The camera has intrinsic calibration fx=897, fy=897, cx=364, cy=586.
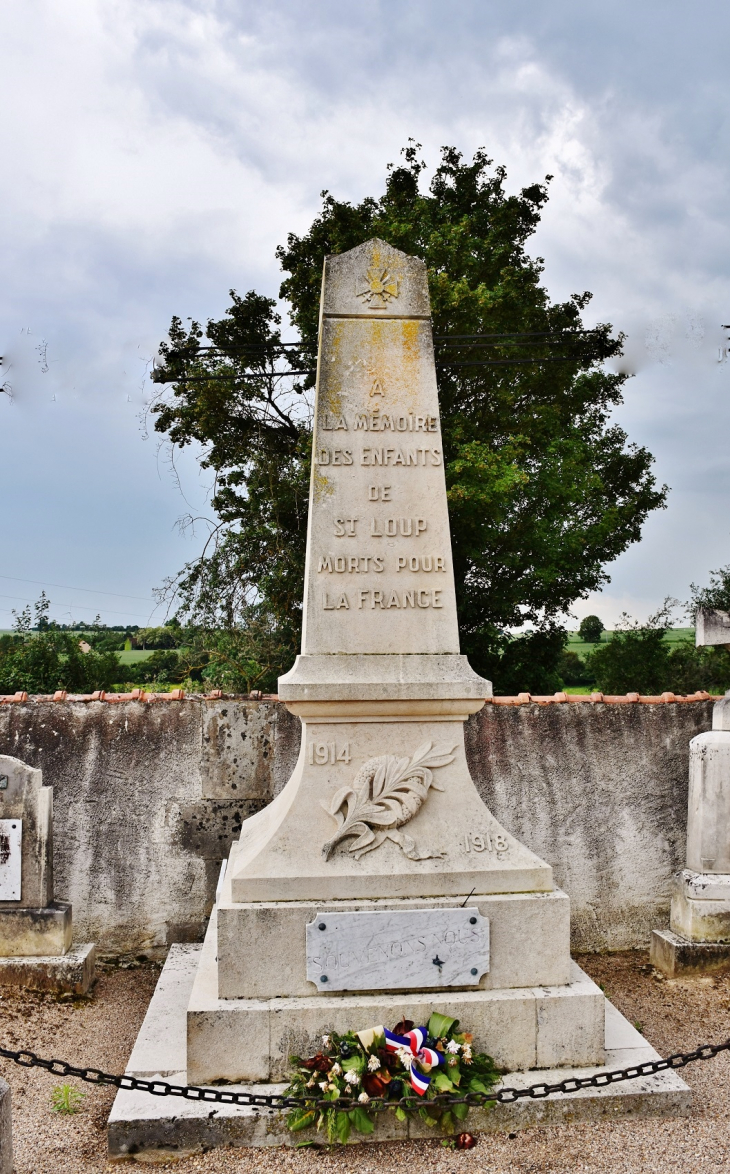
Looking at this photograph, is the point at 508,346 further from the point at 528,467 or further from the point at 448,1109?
the point at 448,1109

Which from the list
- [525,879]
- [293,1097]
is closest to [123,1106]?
[293,1097]

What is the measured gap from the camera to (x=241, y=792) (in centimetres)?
587

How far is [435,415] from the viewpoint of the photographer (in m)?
4.33

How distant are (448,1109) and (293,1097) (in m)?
0.61

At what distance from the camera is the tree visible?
11.7m

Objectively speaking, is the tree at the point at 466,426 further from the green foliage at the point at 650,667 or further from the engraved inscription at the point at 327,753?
the engraved inscription at the point at 327,753

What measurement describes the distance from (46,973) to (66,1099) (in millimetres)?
1292

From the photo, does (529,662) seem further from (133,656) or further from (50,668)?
(133,656)

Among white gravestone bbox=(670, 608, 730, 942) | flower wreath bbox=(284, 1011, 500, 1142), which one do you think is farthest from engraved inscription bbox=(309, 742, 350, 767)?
white gravestone bbox=(670, 608, 730, 942)

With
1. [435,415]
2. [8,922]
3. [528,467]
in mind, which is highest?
[528,467]

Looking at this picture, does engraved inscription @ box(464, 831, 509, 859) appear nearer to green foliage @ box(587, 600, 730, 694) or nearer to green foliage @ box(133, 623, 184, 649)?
green foliage @ box(133, 623, 184, 649)

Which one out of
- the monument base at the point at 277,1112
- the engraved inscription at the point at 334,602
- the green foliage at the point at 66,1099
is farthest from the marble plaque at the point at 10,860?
the engraved inscription at the point at 334,602

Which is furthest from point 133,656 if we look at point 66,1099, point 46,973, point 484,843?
point 484,843

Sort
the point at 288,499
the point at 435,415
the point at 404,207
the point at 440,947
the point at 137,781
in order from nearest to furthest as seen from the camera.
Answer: the point at 440,947
the point at 435,415
the point at 137,781
the point at 288,499
the point at 404,207
